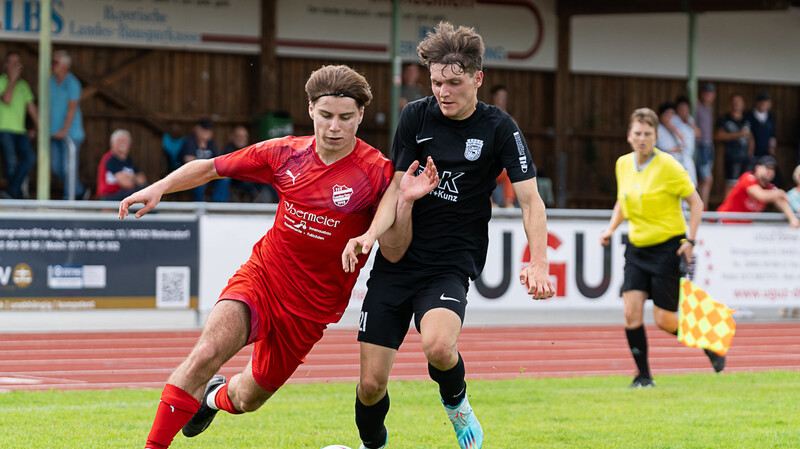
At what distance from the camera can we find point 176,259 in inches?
504

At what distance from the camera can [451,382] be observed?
19.7ft

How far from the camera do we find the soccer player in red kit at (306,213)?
5.78 meters

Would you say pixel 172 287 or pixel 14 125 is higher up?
pixel 14 125

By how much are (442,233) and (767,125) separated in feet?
52.5

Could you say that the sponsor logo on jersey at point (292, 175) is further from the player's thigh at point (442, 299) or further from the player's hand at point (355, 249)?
the player's thigh at point (442, 299)

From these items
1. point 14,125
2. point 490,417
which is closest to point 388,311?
point 490,417

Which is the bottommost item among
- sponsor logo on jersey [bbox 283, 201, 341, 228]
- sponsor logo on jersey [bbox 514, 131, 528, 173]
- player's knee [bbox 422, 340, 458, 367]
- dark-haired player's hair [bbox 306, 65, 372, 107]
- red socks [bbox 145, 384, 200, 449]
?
red socks [bbox 145, 384, 200, 449]

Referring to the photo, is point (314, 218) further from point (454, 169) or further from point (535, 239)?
point (535, 239)

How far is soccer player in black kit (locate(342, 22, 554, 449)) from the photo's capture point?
583 centimetres

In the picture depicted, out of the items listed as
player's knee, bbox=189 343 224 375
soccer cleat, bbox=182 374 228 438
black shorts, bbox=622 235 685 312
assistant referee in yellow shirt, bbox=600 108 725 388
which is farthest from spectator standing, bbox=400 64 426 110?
player's knee, bbox=189 343 224 375

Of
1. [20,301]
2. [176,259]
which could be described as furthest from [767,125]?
[20,301]

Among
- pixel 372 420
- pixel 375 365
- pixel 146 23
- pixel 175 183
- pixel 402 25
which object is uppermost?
pixel 402 25

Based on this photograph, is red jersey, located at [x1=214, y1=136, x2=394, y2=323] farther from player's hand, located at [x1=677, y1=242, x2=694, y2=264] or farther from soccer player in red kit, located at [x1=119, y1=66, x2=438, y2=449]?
player's hand, located at [x1=677, y1=242, x2=694, y2=264]

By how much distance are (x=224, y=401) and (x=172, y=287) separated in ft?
21.9
